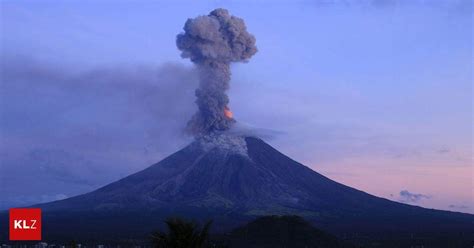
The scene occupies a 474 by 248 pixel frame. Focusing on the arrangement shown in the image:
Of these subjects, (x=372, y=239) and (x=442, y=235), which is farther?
(x=442, y=235)

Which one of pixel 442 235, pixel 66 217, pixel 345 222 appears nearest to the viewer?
pixel 442 235

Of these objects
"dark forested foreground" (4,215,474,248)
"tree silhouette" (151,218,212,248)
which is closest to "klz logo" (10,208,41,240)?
"tree silhouette" (151,218,212,248)

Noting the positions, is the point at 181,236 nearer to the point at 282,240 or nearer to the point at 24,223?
the point at 24,223

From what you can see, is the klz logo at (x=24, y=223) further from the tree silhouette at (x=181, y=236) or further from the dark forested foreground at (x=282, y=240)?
the dark forested foreground at (x=282, y=240)

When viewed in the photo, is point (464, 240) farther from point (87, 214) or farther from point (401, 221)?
point (87, 214)

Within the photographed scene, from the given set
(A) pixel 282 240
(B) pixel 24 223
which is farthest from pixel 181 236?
(A) pixel 282 240

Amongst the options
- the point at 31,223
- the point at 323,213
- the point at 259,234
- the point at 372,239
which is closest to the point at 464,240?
the point at 372,239

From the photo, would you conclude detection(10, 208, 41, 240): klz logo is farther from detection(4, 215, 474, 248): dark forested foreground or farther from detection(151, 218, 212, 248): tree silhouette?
detection(4, 215, 474, 248): dark forested foreground

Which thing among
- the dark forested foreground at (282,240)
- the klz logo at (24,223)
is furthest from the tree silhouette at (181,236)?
the dark forested foreground at (282,240)
